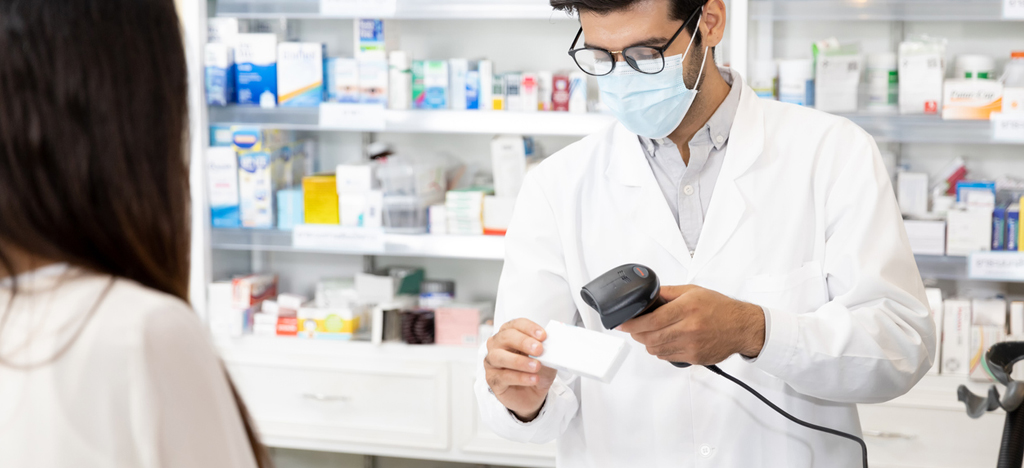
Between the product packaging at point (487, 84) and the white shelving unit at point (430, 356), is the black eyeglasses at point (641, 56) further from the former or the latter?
the product packaging at point (487, 84)

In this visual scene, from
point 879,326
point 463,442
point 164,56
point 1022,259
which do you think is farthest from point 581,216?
point 1022,259

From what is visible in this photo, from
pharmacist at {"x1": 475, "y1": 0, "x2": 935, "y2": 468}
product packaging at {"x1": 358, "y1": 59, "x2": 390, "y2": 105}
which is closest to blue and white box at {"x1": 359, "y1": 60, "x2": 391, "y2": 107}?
product packaging at {"x1": 358, "y1": 59, "x2": 390, "y2": 105}

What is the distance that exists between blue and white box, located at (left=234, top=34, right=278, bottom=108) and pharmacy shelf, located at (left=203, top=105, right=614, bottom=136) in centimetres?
6

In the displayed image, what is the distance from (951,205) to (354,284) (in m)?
1.86

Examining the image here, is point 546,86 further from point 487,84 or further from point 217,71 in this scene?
point 217,71

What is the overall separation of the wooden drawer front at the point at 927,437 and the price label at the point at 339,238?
1.48 meters

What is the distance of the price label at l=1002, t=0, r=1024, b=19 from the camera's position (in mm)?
2092

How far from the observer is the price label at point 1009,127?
213cm

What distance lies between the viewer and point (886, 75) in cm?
229

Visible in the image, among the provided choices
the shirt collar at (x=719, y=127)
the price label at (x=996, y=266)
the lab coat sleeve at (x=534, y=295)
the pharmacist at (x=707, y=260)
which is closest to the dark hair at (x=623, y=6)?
the pharmacist at (x=707, y=260)

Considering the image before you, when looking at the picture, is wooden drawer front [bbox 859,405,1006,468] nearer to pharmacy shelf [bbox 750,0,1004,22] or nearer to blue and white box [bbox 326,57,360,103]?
pharmacy shelf [bbox 750,0,1004,22]

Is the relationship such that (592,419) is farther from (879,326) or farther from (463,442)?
(463,442)

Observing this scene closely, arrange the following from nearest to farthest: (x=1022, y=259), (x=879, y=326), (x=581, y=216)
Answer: (x=879, y=326) → (x=581, y=216) → (x=1022, y=259)

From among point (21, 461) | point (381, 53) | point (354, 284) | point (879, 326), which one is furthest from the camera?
point (354, 284)
